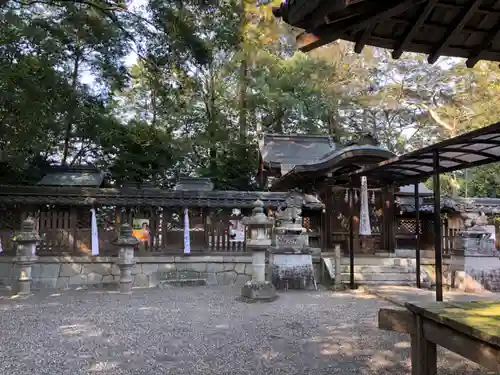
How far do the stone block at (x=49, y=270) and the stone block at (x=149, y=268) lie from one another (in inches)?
94.8

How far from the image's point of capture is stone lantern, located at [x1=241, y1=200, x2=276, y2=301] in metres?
8.70

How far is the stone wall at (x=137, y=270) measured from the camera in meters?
11.3

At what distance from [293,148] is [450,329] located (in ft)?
51.0

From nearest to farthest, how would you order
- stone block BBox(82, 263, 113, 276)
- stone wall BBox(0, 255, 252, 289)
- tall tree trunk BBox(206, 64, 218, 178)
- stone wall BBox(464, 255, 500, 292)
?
stone wall BBox(464, 255, 500, 292)
stone wall BBox(0, 255, 252, 289)
stone block BBox(82, 263, 113, 276)
tall tree trunk BBox(206, 64, 218, 178)

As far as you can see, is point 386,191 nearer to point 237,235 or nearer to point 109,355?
point 237,235

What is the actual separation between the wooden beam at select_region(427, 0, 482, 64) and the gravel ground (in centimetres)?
336

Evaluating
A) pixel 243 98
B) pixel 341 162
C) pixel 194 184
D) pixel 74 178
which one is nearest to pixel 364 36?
pixel 341 162

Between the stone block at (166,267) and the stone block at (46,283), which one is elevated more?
the stone block at (166,267)

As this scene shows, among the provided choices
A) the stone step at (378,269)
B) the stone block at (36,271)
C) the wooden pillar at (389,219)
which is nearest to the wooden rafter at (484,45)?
the stone step at (378,269)

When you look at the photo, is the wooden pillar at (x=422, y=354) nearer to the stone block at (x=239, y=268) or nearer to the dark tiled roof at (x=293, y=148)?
the stone block at (x=239, y=268)

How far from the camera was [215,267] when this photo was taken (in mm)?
12180

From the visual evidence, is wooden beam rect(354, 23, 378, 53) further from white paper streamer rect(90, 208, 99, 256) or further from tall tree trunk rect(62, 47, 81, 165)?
tall tree trunk rect(62, 47, 81, 165)

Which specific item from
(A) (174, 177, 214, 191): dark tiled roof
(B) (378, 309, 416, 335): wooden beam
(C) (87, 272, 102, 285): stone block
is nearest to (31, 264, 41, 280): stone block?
(C) (87, 272, 102, 285): stone block

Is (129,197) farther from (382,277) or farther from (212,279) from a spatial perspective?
(382,277)
